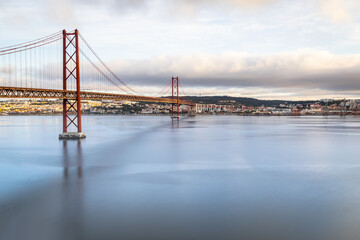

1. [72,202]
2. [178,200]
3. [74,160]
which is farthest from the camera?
[74,160]

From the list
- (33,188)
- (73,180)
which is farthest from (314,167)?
(33,188)

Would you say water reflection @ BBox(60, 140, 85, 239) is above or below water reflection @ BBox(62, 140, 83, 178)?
above

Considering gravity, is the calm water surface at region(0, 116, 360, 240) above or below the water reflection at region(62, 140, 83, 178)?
above

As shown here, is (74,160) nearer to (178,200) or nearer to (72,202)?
(72,202)

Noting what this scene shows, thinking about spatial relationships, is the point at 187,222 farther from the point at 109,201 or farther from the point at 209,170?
the point at 209,170

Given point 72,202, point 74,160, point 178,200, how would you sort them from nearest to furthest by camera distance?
1. point 72,202
2. point 178,200
3. point 74,160

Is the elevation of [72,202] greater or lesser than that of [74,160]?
greater

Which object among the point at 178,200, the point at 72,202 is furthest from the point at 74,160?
the point at 178,200

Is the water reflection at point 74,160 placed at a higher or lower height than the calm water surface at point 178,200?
lower

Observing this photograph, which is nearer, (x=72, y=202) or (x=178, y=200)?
(x=72, y=202)

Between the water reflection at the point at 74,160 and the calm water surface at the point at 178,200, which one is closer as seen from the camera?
the calm water surface at the point at 178,200

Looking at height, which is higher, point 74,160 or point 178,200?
point 178,200

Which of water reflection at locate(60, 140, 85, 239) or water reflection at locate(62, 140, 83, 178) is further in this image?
water reflection at locate(62, 140, 83, 178)

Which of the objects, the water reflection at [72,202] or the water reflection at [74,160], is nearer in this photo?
the water reflection at [72,202]
